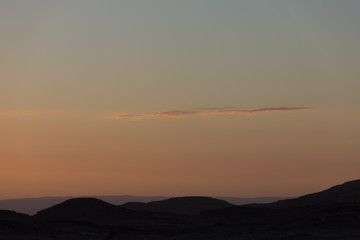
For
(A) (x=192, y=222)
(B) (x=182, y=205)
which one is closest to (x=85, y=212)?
(A) (x=192, y=222)

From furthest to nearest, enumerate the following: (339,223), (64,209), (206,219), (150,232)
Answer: (64,209) < (206,219) < (339,223) < (150,232)

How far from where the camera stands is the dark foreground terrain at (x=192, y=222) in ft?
244

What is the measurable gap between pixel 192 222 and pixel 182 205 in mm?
31920

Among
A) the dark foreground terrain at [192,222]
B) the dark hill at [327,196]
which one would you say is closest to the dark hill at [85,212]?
the dark foreground terrain at [192,222]

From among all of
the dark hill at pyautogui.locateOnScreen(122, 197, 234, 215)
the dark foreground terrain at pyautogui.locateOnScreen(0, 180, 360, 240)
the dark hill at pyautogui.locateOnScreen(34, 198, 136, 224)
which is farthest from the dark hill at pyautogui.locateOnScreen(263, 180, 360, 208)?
the dark hill at pyautogui.locateOnScreen(34, 198, 136, 224)

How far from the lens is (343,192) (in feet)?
379

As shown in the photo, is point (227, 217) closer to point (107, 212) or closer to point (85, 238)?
point (107, 212)

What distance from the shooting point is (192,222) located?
92.7m

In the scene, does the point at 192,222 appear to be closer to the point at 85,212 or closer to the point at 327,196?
the point at 85,212

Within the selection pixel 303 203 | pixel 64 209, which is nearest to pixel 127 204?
pixel 64 209

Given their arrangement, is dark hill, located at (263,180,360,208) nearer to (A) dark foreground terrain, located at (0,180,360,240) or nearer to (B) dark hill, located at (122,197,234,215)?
(A) dark foreground terrain, located at (0,180,360,240)

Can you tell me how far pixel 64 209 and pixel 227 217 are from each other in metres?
21.3

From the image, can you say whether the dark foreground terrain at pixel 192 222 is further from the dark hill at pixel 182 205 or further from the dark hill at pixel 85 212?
the dark hill at pixel 182 205

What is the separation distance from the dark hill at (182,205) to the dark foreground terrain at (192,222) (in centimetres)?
19
